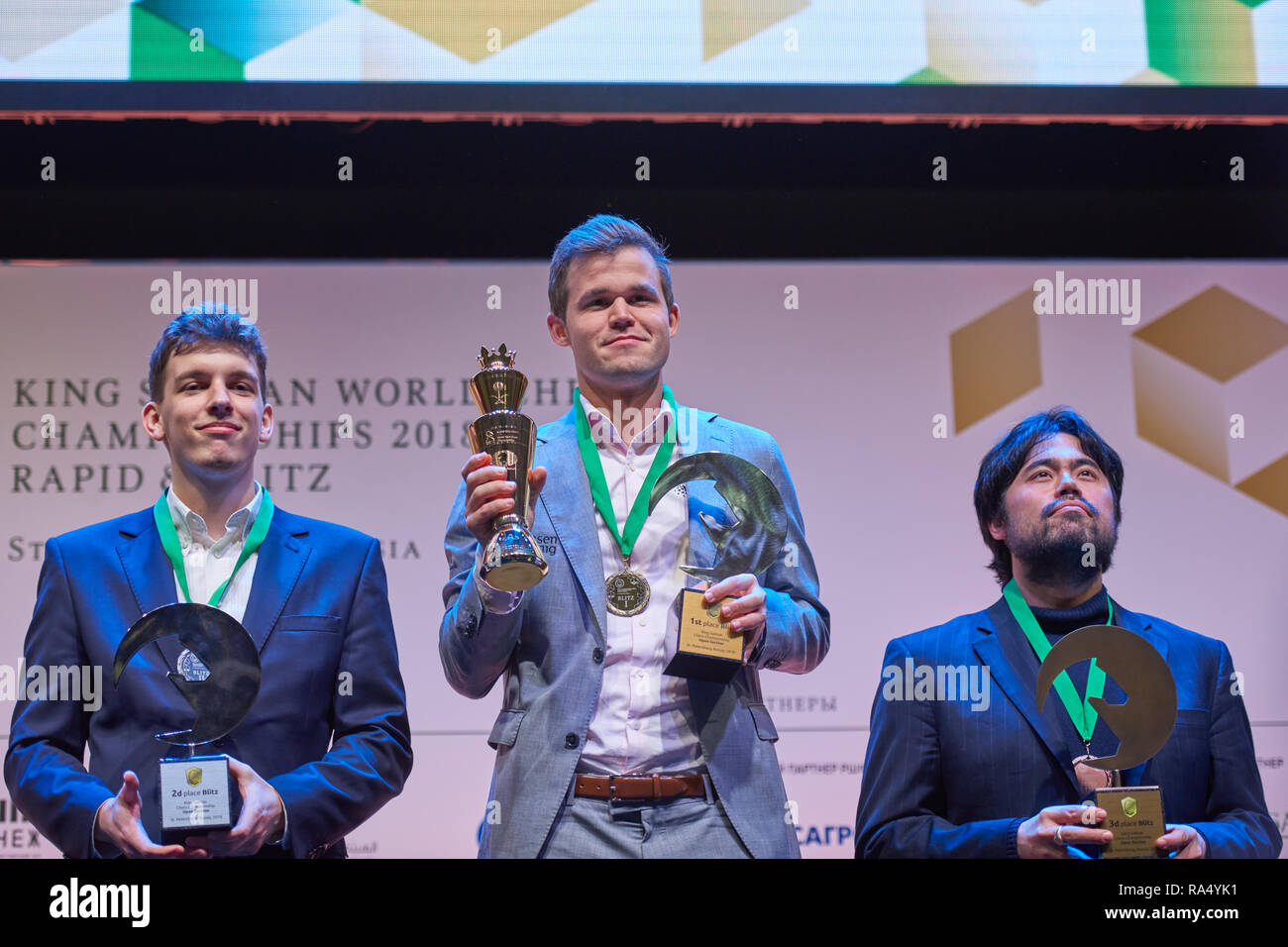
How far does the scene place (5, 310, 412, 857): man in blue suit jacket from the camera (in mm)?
2889

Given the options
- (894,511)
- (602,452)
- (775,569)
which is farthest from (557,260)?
(894,511)

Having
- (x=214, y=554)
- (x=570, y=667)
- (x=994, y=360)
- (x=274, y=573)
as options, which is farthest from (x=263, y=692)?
(x=994, y=360)

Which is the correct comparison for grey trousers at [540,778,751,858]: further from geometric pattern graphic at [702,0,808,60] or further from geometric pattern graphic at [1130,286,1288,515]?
geometric pattern graphic at [702,0,808,60]

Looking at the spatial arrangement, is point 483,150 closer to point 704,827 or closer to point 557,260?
point 557,260

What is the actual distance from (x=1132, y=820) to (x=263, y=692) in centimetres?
187

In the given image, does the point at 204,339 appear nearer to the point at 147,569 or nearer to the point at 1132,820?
the point at 147,569

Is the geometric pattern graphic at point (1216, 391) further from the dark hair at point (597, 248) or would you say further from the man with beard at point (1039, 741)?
the dark hair at point (597, 248)

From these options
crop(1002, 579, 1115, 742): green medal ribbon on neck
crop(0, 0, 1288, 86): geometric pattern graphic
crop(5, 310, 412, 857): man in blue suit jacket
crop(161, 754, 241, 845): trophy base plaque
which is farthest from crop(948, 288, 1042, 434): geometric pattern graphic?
crop(161, 754, 241, 845): trophy base plaque

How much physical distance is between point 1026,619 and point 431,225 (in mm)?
2156

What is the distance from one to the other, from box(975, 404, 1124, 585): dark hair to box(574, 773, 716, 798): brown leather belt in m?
1.05

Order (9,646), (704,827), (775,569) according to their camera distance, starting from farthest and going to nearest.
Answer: (9,646), (775,569), (704,827)

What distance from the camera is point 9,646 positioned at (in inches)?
154

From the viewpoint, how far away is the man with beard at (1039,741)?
2938 millimetres

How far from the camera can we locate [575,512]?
2998 mm
